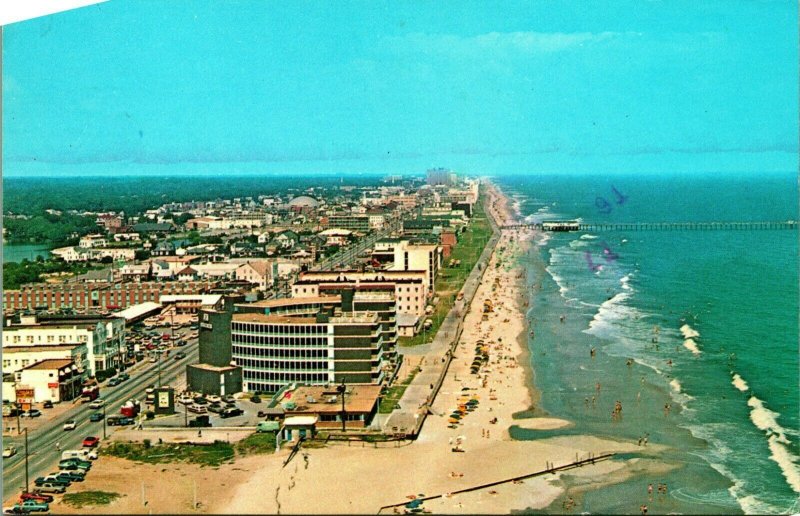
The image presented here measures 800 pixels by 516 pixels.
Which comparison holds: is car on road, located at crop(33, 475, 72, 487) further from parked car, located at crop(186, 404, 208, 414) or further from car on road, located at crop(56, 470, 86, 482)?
parked car, located at crop(186, 404, 208, 414)

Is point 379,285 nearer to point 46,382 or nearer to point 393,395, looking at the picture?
point 393,395

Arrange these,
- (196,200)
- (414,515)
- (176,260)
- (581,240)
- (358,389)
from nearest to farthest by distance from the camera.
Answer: (414,515)
(358,389)
(581,240)
(176,260)
(196,200)

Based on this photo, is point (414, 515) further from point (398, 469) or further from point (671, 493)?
point (671, 493)

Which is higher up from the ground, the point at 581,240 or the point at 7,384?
the point at 581,240

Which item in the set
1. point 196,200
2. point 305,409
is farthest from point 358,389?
point 196,200

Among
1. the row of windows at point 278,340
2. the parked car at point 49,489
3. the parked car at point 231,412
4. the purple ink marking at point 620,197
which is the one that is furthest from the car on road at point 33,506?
the purple ink marking at point 620,197

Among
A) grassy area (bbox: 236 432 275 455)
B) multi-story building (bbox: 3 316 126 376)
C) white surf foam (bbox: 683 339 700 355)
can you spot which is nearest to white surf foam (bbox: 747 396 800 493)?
white surf foam (bbox: 683 339 700 355)

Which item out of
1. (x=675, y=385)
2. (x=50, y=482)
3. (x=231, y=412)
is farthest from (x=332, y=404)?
(x=675, y=385)
